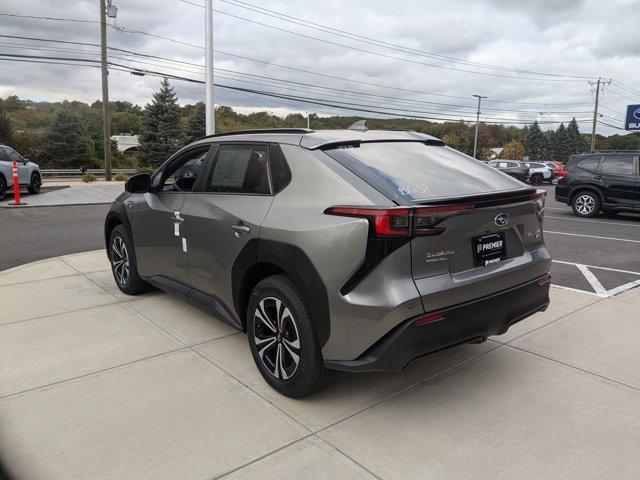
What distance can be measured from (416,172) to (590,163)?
38.1 ft

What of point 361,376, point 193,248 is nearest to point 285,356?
point 361,376

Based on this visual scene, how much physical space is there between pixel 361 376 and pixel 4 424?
220cm

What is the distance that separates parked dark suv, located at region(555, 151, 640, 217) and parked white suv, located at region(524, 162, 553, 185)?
22871mm

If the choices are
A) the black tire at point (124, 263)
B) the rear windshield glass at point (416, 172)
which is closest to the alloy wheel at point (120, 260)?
the black tire at point (124, 263)

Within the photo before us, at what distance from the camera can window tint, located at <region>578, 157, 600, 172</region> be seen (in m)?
12.6

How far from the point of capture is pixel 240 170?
143 inches

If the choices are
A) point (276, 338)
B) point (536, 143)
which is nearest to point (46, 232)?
point (276, 338)

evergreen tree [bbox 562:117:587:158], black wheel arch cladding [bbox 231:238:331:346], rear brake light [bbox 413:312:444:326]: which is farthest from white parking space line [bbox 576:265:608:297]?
evergreen tree [bbox 562:117:587:158]

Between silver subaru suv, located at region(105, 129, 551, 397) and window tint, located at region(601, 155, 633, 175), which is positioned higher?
window tint, located at region(601, 155, 633, 175)

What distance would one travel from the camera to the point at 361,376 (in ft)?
11.4

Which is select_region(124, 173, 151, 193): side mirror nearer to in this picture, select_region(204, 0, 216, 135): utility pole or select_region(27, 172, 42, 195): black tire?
select_region(204, 0, 216, 135): utility pole

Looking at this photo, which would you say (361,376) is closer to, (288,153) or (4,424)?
(288,153)

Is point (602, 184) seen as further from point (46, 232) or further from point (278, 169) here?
point (46, 232)

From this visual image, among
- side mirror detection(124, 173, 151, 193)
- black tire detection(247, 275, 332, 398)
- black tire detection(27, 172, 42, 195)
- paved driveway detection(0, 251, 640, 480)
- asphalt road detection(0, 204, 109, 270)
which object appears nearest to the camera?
paved driveway detection(0, 251, 640, 480)
